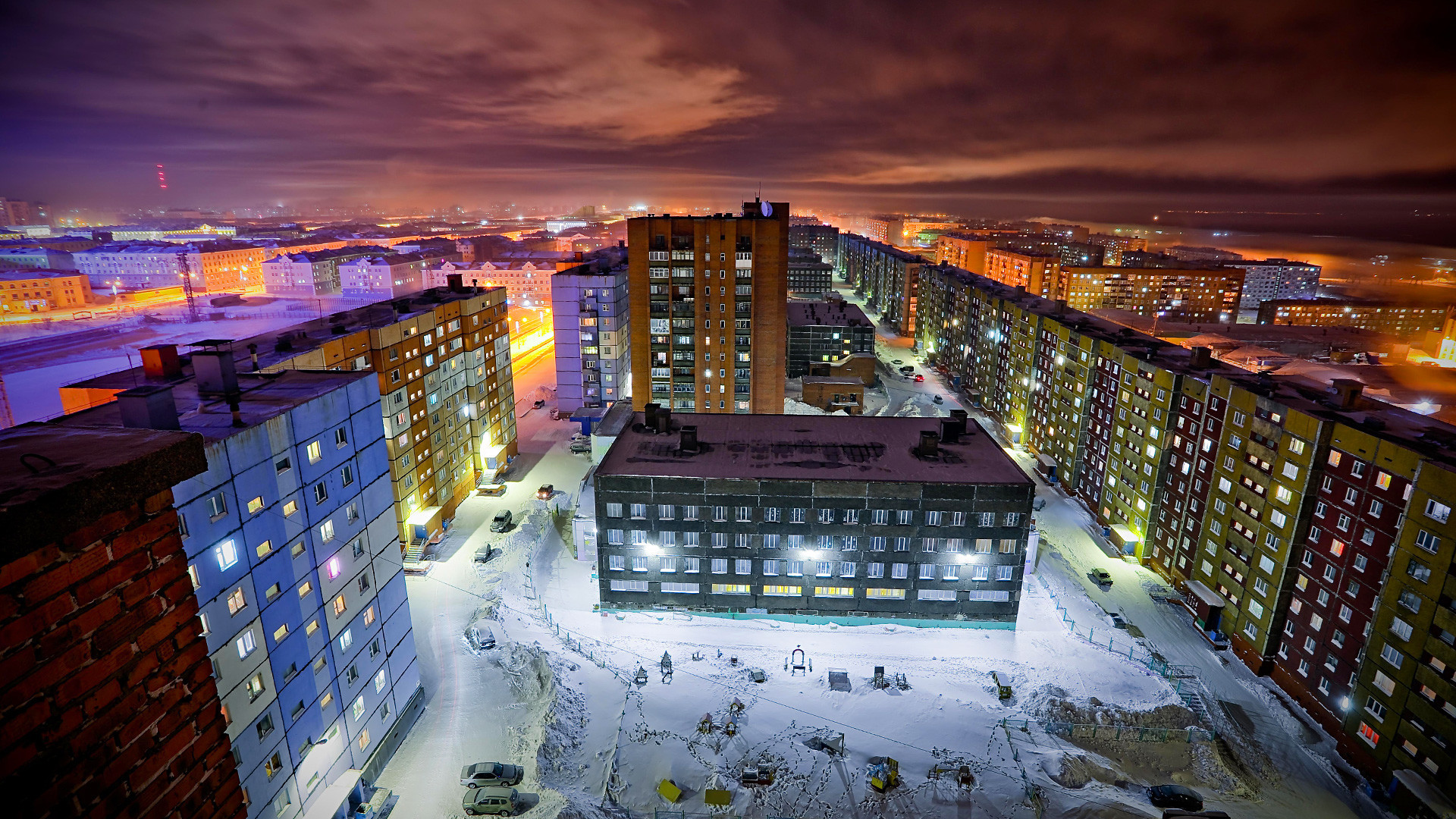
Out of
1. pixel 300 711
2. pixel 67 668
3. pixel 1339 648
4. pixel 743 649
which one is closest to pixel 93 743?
pixel 67 668

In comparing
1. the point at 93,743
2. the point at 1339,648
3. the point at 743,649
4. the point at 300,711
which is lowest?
the point at 743,649

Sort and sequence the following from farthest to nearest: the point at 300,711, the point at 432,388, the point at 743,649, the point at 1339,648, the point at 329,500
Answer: the point at 432,388 → the point at 743,649 → the point at 1339,648 → the point at 329,500 → the point at 300,711

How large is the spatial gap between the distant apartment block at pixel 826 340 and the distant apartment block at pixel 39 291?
14824 centimetres

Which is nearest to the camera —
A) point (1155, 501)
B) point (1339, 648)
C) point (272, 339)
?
point (1339, 648)

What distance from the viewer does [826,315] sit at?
120 meters

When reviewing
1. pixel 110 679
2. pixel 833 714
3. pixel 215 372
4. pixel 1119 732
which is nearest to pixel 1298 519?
pixel 1119 732

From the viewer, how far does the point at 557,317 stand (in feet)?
298

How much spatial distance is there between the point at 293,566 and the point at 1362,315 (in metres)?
212

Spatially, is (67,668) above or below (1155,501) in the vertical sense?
above

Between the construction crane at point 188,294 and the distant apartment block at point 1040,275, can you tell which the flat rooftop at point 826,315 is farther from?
the construction crane at point 188,294

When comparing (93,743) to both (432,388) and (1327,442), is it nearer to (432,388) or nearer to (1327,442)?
(432,388)

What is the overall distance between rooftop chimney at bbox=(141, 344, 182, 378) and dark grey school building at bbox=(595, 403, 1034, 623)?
81.3 ft

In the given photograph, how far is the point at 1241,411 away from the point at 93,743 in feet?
204

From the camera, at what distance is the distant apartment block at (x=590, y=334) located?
293 ft
